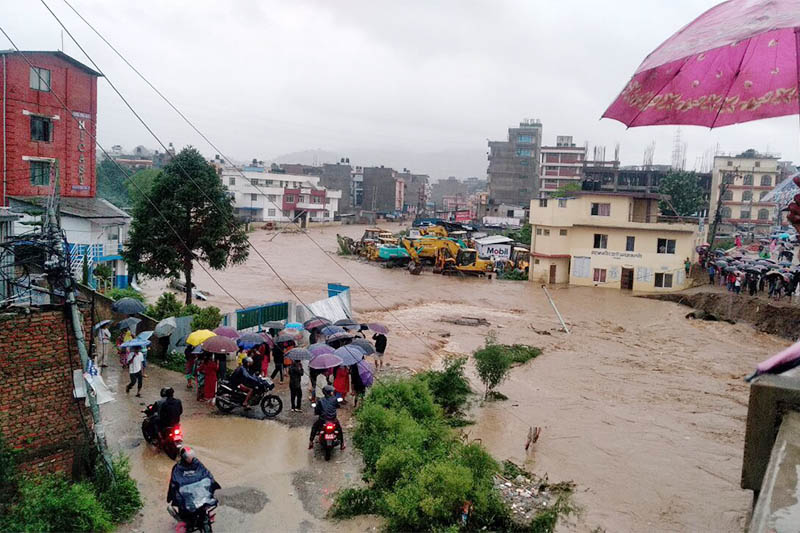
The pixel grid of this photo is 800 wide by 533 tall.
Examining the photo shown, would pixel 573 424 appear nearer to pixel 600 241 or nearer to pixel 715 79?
pixel 715 79

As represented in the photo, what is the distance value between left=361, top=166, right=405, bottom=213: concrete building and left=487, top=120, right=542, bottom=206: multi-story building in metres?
19.3

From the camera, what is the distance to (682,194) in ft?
A: 189

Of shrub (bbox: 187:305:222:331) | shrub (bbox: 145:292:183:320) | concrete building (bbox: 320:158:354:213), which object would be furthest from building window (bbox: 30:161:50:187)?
concrete building (bbox: 320:158:354:213)

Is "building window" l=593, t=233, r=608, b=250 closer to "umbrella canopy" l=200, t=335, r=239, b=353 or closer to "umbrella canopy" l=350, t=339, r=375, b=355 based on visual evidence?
"umbrella canopy" l=350, t=339, r=375, b=355

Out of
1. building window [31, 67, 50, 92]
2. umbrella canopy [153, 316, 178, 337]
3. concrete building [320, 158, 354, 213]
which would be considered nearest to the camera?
umbrella canopy [153, 316, 178, 337]

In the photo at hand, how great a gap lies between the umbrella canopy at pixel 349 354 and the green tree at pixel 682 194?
51484 millimetres

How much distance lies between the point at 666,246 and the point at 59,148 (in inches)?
1316

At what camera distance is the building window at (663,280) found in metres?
37.2

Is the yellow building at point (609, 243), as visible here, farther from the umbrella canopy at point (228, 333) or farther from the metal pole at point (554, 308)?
the umbrella canopy at point (228, 333)

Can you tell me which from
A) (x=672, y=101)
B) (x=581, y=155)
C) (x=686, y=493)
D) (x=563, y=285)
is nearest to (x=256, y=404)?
(x=686, y=493)

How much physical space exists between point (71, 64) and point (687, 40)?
30.1 meters

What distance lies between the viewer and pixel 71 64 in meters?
27.2

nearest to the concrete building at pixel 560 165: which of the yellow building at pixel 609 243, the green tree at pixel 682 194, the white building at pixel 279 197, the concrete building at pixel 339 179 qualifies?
the green tree at pixel 682 194

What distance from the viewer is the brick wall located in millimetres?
7328
